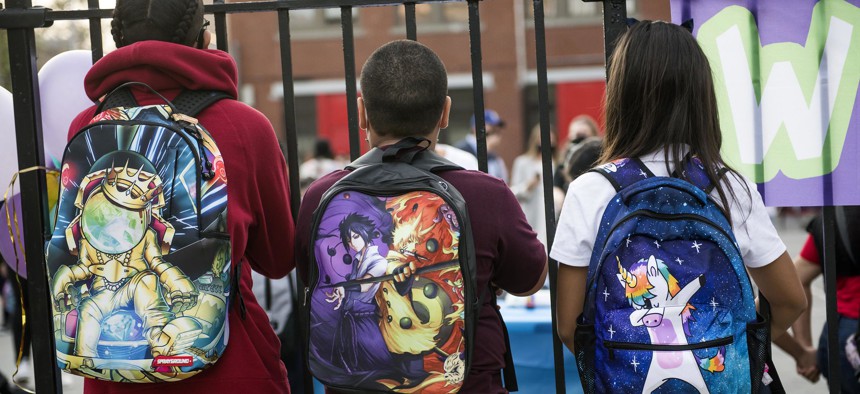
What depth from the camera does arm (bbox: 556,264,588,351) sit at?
2.40 meters

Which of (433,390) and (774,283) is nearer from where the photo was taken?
(433,390)

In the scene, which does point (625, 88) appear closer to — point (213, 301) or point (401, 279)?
point (401, 279)

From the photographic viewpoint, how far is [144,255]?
7.54 ft

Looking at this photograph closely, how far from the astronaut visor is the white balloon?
2.63 feet

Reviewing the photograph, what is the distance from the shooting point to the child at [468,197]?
7.60 feet

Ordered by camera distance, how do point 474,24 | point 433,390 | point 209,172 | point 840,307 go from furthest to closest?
point 840,307
point 474,24
point 209,172
point 433,390

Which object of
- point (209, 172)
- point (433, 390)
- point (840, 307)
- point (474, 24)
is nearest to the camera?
point (433, 390)

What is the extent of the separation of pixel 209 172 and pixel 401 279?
0.56m

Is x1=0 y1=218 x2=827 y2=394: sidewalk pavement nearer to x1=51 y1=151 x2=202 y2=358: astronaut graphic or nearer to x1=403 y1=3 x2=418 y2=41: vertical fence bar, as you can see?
x1=51 y1=151 x2=202 y2=358: astronaut graphic

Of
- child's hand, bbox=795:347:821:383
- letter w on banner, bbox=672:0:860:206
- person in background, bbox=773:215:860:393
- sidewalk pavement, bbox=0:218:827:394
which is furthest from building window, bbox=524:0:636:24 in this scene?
letter w on banner, bbox=672:0:860:206

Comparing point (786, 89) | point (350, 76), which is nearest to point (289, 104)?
point (350, 76)

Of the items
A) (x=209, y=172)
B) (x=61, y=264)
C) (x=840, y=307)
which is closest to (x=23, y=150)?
(x=61, y=264)

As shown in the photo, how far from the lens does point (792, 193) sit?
2824 millimetres

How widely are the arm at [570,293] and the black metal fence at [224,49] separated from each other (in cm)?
37
